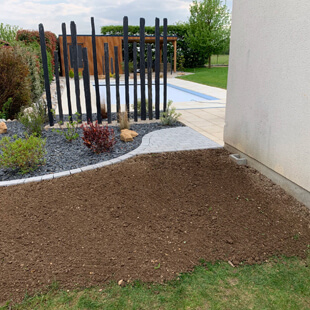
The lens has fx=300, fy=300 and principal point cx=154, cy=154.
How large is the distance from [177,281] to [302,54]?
2509 mm

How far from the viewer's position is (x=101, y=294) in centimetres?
215

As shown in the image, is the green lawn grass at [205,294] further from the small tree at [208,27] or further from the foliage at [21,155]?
the small tree at [208,27]

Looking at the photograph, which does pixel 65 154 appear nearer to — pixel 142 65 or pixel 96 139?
pixel 96 139

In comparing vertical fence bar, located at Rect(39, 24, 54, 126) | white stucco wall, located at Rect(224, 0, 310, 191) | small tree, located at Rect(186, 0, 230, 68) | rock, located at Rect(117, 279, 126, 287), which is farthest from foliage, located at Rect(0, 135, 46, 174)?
small tree, located at Rect(186, 0, 230, 68)

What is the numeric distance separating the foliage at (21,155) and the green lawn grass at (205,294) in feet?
7.86

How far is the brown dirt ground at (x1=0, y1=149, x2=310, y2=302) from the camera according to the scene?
239 centimetres

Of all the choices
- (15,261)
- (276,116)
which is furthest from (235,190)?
(15,261)

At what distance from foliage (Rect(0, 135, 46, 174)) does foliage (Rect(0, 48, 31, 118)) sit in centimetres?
382

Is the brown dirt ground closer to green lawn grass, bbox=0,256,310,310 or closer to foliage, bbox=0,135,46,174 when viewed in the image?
green lawn grass, bbox=0,256,310,310

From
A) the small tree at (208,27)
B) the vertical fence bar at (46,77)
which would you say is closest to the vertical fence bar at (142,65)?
the vertical fence bar at (46,77)

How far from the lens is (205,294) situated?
2.16 m

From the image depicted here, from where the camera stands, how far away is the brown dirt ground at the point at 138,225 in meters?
2.39

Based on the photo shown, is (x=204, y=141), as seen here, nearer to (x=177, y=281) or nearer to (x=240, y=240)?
(x=240, y=240)

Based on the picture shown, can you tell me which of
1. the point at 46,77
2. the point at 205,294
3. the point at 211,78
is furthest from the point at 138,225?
the point at 211,78
